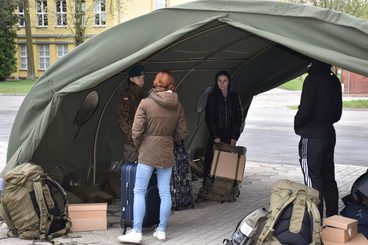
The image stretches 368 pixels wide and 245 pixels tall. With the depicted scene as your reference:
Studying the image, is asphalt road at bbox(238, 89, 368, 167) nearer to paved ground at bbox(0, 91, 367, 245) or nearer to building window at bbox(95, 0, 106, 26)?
paved ground at bbox(0, 91, 367, 245)

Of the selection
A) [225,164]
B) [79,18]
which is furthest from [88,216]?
[79,18]

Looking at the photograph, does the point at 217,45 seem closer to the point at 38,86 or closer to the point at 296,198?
the point at 38,86

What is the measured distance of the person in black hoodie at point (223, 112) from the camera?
8.17m

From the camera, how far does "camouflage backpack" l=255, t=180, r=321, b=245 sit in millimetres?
5145

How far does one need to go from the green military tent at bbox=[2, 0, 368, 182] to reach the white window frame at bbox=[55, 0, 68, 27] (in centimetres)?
4330

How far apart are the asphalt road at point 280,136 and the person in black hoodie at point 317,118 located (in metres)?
5.71

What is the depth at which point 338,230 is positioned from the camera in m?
5.50

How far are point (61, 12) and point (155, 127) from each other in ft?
156

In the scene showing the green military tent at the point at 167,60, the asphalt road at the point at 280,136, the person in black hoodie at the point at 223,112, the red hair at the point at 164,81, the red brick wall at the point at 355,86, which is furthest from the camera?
the red brick wall at the point at 355,86

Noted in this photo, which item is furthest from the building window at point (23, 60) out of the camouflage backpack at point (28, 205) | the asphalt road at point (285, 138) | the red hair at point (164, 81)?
the red hair at point (164, 81)

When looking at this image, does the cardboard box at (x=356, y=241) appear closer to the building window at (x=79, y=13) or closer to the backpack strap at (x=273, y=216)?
the backpack strap at (x=273, y=216)

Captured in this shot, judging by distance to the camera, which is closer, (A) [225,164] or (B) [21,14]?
(A) [225,164]

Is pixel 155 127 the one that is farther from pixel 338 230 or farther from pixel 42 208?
pixel 338 230

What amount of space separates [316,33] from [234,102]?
289 cm
